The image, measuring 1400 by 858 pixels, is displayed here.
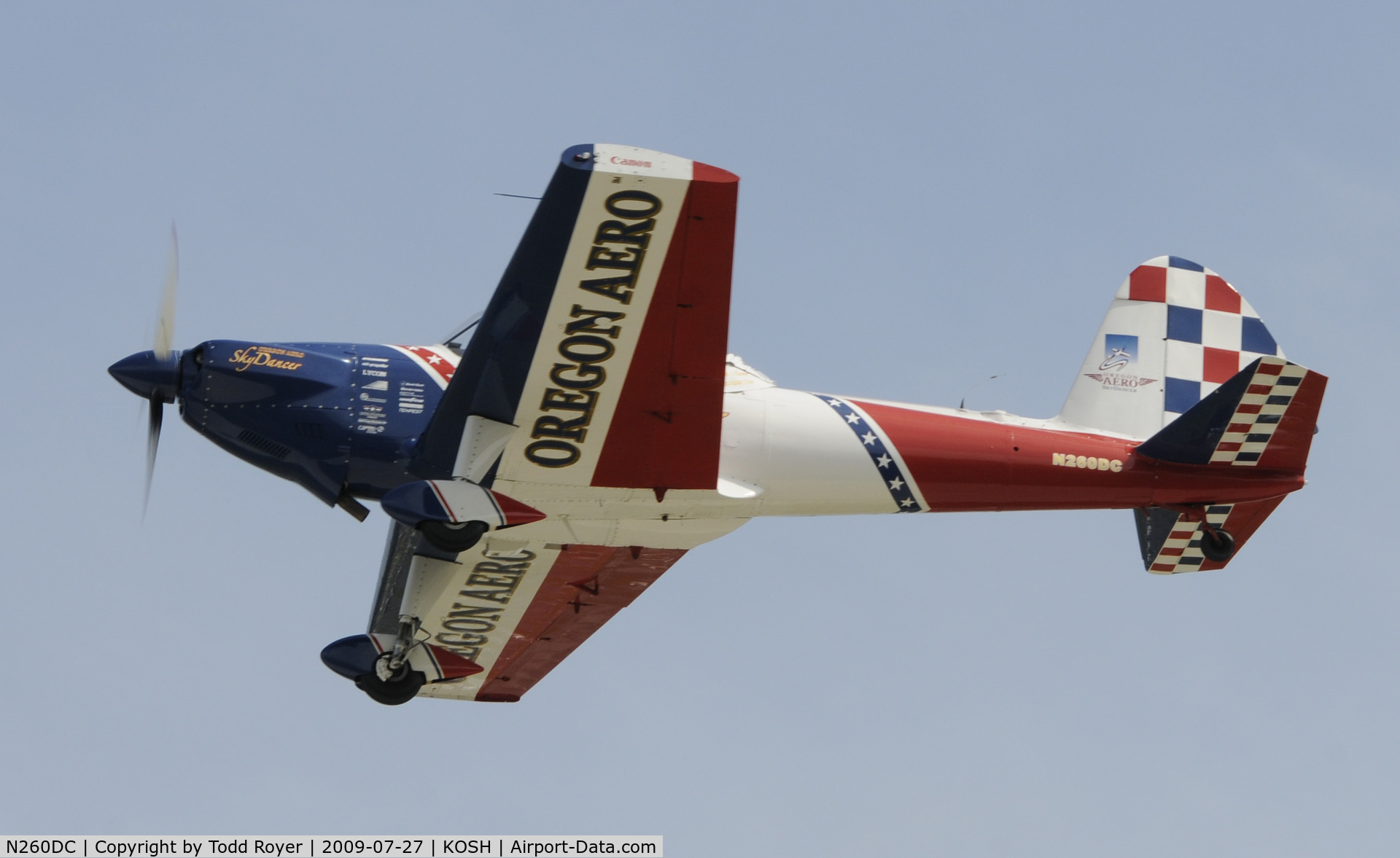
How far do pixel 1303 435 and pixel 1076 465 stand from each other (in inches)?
73.0

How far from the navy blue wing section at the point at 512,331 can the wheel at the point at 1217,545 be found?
19.9 feet

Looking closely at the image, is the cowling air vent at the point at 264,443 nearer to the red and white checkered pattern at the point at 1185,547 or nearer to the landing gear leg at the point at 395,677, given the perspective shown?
the landing gear leg at the point at 395,677

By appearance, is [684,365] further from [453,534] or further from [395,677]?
[395,677]

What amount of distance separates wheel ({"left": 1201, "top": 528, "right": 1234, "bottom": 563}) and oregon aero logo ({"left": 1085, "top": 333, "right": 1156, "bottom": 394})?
1.41 m

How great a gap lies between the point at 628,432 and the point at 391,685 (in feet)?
10.9

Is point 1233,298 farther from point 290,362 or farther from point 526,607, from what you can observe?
point 290,362

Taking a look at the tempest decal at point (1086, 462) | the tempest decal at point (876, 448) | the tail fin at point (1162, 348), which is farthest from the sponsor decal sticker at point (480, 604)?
the tail fin at point (1162, 348)

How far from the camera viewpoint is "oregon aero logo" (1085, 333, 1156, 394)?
14406 millimetres

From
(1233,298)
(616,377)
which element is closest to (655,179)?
(616,377)

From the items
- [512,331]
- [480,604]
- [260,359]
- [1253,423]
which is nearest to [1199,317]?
[1253,423]

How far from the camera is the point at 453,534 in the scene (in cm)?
1152

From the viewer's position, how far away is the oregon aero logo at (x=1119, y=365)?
47.3ft

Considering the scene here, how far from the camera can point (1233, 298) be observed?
1520 cm

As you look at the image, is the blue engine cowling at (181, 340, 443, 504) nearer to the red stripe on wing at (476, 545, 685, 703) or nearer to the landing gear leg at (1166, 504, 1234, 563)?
the red stripe on wing at (476, 545, 685, 703)
